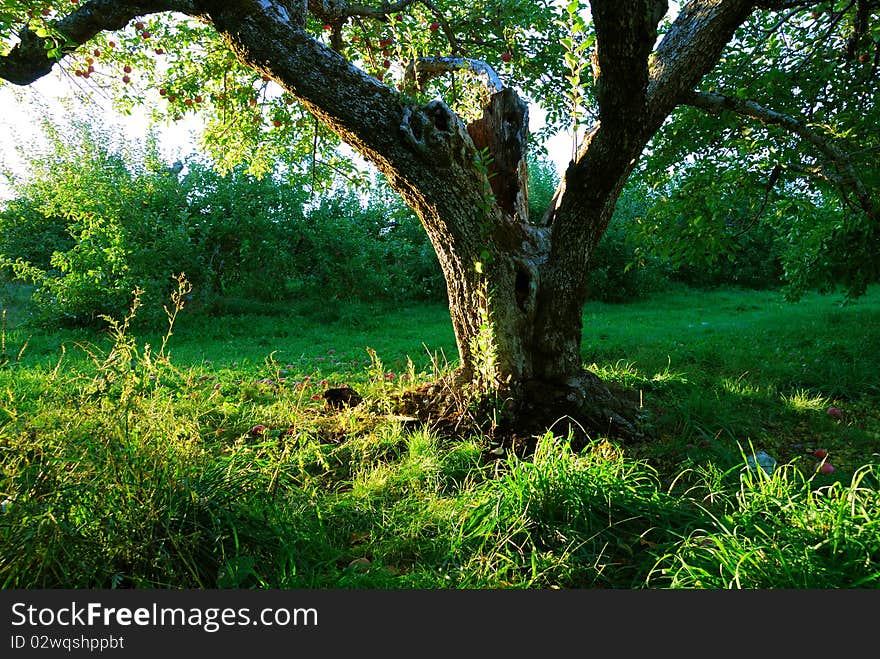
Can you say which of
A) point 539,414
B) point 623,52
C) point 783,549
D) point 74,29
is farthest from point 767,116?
point 74,29

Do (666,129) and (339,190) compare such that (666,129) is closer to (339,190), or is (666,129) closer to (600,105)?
(600,105)

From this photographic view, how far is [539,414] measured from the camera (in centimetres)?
371

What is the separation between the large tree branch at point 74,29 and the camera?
3.95 meters

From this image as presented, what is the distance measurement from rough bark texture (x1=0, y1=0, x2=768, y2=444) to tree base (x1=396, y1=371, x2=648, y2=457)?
0.05 feet

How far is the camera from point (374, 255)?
1293 cm

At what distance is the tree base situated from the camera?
3.56 metres

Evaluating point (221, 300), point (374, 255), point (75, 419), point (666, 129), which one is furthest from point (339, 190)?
point (75, 419)

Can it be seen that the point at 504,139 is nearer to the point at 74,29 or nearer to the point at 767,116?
the point at 767,116

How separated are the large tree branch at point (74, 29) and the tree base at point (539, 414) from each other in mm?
3853

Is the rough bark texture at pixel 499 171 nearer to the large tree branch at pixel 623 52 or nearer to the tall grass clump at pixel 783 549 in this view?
the large tree branch at pixel 623 52

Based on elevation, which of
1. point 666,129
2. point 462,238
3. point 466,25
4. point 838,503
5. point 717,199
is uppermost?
point 466,25

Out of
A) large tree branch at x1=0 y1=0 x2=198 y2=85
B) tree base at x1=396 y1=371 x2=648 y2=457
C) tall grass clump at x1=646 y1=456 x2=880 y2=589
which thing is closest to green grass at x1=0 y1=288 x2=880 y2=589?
tall grass clump at x1=646 y1=456 x2=880 y2=589

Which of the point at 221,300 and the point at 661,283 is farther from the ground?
the point at 661,283

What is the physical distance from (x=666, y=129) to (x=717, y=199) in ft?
4.78
